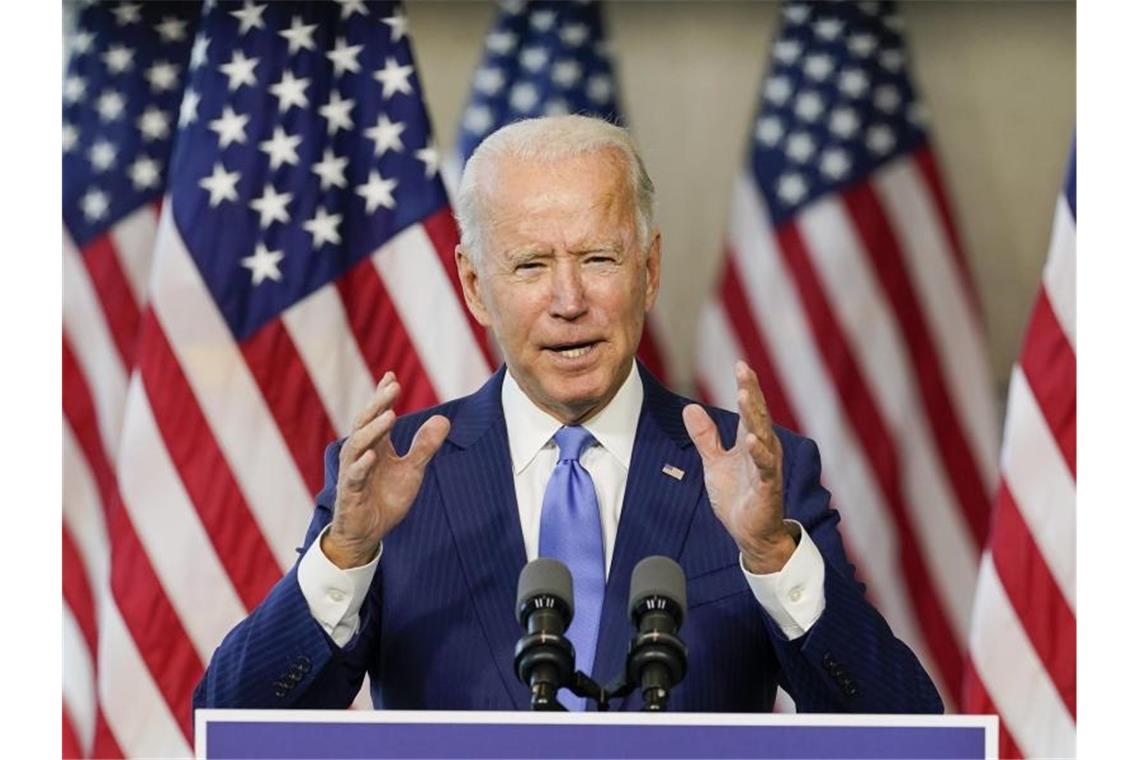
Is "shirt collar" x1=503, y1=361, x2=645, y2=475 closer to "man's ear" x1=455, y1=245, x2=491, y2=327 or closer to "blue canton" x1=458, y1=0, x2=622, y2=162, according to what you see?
"man's ear" x1=455, y1=245, x2=491, y2=327

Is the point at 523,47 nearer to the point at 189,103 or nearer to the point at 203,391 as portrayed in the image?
the point at 189,103

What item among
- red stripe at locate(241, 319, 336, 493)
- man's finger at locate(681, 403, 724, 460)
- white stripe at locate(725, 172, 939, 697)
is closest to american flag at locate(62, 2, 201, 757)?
red stripe at locate(241, 319, 336, 493)

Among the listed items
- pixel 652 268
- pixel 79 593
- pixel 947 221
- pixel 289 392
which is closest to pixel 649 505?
pixel 652 268

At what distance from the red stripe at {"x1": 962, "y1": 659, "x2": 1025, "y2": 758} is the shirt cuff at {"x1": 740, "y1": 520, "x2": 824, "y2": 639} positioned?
6.08 ft

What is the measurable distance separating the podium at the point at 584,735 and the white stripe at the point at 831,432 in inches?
88.9

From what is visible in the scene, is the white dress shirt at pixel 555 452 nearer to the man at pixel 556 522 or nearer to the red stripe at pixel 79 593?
the man at pixel 556 522

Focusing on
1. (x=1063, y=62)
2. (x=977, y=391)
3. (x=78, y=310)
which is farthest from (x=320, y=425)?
(x=1063, y=62)

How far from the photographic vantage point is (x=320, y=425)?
3984 mm

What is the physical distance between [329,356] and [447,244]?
1.28ft

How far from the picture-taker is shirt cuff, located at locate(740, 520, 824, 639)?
2129 mm

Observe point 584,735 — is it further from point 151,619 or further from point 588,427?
point 151,619

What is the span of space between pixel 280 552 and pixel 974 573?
1.68 metres

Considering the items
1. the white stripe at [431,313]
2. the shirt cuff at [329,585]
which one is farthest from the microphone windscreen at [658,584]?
the white stripe at [431,313]

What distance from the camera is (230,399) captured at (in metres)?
3.98
